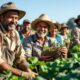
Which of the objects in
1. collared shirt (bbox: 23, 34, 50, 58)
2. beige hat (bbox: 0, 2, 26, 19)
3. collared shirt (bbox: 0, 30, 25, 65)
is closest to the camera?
collared shirt (bbox: 0, 30, 25, 65)

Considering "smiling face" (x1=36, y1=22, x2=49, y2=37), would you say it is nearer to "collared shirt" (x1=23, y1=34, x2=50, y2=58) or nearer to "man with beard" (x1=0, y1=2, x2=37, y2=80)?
"collared shirt" (x1=23, y1=34, x2=50, y2=58)

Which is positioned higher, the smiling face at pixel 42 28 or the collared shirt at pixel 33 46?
the smiling face at pixel 42 28

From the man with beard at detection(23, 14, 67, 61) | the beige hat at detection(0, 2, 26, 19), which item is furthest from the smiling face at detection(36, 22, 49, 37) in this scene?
the beige hat at detection(0, 2, 26, 19)

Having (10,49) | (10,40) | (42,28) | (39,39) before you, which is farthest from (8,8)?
(39,39)

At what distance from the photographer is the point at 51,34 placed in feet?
33.8

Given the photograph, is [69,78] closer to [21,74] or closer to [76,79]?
[76,79]

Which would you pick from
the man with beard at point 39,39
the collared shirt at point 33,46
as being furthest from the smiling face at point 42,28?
the collared shirt at point 33,46

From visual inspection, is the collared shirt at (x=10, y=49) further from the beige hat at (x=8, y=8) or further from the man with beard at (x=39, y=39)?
the man with beard at (x=39, y=39)

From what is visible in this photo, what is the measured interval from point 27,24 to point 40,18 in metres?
5.57

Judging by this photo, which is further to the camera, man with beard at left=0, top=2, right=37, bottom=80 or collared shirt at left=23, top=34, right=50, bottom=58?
collared shirt at left=23, top=34, right=50, bottom=58

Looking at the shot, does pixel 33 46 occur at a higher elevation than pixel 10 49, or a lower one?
Result: lower

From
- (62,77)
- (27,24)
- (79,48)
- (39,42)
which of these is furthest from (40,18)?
(27,24)

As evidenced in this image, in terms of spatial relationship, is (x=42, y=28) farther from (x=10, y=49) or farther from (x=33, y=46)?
(x=10, y=49)

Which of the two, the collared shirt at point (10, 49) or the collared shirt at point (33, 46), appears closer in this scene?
the collared shirt at point (10, 49)
